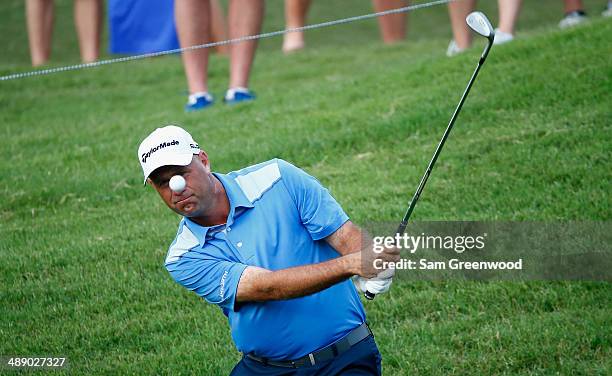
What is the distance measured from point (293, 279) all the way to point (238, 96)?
6.22 m

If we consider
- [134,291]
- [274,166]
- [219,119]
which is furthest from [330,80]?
[274,166]

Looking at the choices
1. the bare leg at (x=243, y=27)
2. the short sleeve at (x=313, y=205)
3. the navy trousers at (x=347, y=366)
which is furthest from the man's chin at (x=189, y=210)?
the bare leg at (x=243, y=27)

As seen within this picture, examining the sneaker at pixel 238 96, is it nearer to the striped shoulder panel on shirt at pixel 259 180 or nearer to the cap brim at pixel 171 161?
the striped shoulder panel on shirt at pixel 259 180

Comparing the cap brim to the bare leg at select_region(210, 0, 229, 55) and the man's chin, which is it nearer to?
the man's chin

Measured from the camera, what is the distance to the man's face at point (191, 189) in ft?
13.6

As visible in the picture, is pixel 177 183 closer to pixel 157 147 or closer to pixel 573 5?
pixel 157 147

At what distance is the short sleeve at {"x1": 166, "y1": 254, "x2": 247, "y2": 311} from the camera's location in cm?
411

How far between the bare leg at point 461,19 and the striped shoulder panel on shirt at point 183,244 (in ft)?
20.4

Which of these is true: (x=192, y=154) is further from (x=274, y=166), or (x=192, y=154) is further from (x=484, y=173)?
(x=484, y=173)

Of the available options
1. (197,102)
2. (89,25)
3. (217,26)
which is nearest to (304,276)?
(197,102)

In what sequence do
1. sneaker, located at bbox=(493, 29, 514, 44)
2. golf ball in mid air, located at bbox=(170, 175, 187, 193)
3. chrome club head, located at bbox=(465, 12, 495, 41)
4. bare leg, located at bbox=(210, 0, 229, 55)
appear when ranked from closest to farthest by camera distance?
golf ball in mid air, located at bbox=(170, 175, 187, 193) < chrome club head, located at bbox=(465, 12, 495, 41) < sneaker, located at bbox=(493, 29, 514, 44) < bare leg, located at bbox=(210, 0, 229, 55)

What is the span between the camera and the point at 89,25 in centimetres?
1321

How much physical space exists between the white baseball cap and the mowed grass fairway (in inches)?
57.7

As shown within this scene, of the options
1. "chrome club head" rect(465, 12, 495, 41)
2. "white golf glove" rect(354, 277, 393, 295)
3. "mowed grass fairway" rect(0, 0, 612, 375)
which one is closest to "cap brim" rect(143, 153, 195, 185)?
"white golf glove" rect(354, 277, 393, 295)
